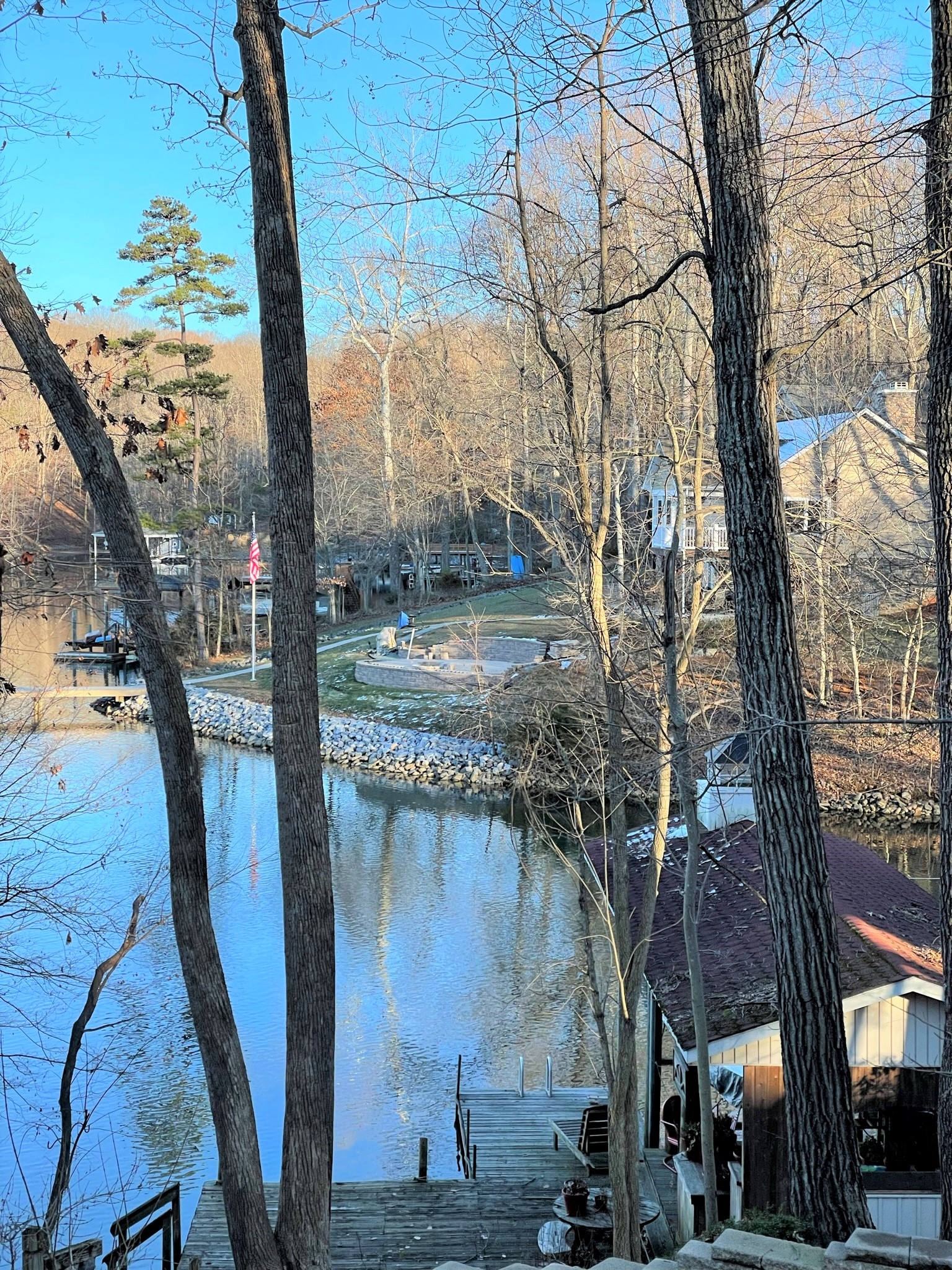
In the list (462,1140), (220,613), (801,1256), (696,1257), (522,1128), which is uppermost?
(220,613)

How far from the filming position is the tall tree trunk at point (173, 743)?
6.10m

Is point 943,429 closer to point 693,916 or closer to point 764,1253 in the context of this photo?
point 764,1253

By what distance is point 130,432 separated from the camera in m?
6.55

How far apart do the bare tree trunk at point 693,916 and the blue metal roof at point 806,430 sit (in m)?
18.4

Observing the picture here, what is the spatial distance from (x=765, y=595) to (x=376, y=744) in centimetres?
2491

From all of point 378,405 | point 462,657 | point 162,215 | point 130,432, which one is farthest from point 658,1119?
point 378,405

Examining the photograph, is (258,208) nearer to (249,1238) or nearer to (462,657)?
(249,1238)

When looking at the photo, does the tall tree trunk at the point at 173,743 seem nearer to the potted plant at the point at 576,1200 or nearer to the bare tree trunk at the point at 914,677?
the potted plant at the point at 576,1200

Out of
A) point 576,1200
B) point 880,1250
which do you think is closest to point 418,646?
point 576,1200

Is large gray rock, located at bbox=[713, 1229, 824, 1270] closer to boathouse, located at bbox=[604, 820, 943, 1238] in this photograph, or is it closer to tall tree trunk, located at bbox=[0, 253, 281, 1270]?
tall tree trunk, located at bbox=[0, 253, 281, 1270]

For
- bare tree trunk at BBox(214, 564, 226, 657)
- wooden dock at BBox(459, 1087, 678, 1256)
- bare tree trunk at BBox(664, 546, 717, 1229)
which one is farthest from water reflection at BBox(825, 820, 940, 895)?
bare tree trunk at BBox(214, 564, 226, 657)

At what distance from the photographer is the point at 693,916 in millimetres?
8297

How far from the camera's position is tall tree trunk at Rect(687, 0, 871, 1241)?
5469mm

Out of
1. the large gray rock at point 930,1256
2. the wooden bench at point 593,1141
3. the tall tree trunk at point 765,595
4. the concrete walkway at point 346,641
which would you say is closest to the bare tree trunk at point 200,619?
the concrete walkway at point 346,641
